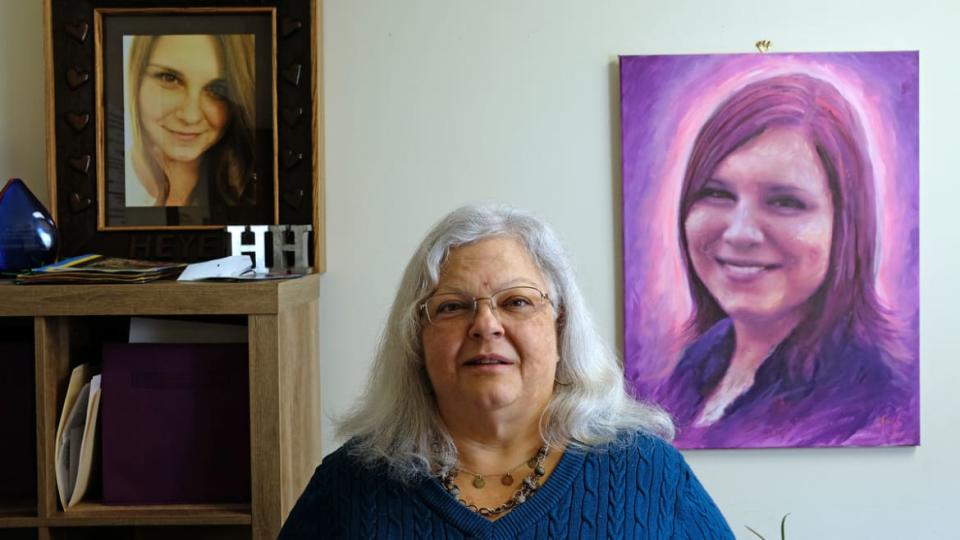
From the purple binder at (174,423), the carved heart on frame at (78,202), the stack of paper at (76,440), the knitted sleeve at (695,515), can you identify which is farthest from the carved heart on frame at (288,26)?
the knitted sleeve at (695,515)

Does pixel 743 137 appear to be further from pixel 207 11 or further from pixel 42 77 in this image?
pixel 42 77

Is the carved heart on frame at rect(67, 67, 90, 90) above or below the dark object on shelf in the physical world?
above

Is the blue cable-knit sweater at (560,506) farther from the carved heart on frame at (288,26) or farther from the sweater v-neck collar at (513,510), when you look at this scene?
the carved heart on frame at (288,26)

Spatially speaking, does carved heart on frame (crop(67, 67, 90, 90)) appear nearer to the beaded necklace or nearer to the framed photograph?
the framed photograph

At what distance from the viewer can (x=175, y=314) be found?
175cm

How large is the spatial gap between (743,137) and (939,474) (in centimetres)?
89

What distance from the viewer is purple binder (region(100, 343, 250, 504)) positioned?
1801 mm

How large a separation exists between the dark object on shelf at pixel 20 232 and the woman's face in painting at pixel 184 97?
308 millimetres

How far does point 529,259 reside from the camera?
1.54m

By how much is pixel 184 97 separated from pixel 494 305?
1.03 metres

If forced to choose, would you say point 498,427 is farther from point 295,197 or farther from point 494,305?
point 295,197

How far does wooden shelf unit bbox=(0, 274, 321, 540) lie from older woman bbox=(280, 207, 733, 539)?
0.62 feet

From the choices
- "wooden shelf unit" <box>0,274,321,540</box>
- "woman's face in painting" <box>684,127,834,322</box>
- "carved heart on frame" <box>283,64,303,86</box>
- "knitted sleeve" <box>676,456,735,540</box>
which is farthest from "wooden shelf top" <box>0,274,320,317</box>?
"woman's face in painting" <box>684,127,834,322</box>

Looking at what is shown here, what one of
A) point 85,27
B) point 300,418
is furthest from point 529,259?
point 85,27
